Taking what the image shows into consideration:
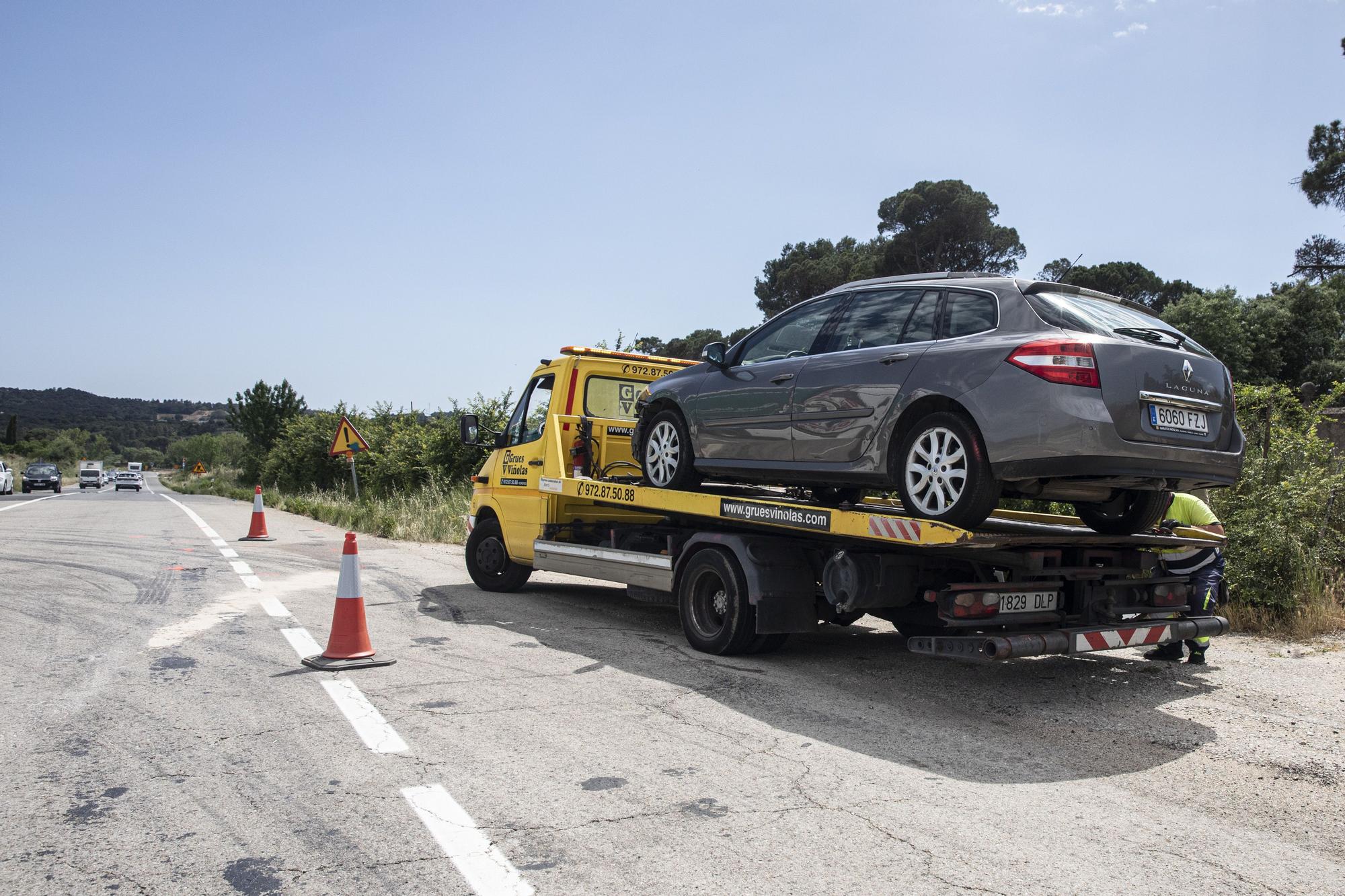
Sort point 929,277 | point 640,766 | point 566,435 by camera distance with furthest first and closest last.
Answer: point 566,435, point 929,277, point 640,766

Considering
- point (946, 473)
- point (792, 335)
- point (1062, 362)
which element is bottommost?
point (946, 473)

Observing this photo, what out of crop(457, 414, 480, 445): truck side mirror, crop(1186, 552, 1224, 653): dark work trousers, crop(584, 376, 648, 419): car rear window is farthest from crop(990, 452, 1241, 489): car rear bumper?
crop(457, 414, 480, 445): truck side mirror

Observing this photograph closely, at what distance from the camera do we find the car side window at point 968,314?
19.2 ft

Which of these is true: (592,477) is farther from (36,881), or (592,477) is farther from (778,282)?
(778,282)

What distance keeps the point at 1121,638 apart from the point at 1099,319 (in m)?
1.93

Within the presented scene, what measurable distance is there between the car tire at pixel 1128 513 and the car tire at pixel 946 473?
1.45 m

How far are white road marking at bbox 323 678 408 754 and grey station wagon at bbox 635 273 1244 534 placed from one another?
3085mm

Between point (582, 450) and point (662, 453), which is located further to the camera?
point (582, 450)

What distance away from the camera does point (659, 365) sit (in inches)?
396

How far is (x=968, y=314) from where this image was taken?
5984mm

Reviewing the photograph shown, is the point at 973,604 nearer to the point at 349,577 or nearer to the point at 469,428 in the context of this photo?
the point at 349,577

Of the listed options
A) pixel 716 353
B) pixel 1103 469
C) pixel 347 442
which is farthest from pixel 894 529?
pixel 347 442

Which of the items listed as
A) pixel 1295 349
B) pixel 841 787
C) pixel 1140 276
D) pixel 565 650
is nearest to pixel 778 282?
pixel 1140 276

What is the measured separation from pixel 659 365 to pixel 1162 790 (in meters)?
6.51
